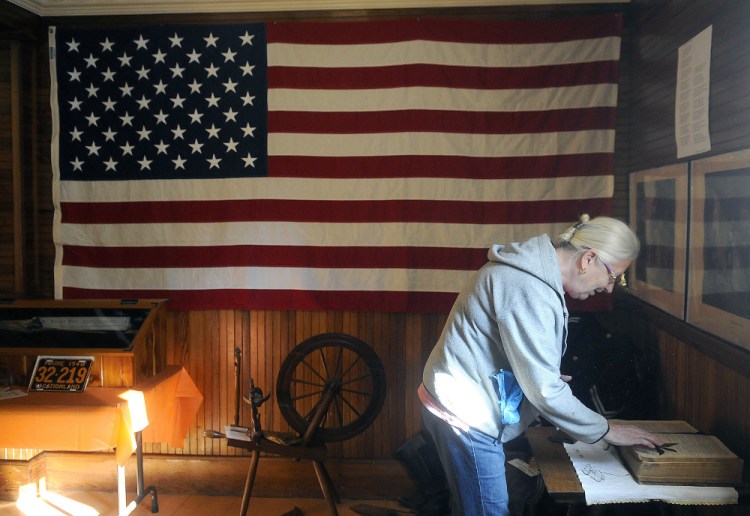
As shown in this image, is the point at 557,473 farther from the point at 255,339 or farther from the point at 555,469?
the point at 255,339

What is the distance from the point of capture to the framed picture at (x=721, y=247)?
216 cm

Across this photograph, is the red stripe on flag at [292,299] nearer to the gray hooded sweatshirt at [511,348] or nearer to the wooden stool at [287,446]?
the wooden stool at [287,446]

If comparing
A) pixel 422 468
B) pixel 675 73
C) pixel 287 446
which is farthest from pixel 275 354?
pixel 675 73

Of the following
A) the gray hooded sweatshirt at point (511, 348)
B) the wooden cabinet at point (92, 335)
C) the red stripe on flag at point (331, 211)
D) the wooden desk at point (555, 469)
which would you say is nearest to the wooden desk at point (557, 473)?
the wooden desk at point (555, 469)

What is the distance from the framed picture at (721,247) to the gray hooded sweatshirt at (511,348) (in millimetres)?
650

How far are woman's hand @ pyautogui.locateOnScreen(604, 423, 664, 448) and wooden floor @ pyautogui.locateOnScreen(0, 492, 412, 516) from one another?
1.84m

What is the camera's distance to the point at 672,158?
294 cm

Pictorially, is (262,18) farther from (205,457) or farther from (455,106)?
(205,457)

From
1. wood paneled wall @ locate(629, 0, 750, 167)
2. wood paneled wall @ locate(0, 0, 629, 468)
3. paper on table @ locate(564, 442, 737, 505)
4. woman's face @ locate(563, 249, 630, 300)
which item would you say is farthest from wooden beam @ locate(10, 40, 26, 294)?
A: wood paneled wall @ locate(629, 0, 750, 167)

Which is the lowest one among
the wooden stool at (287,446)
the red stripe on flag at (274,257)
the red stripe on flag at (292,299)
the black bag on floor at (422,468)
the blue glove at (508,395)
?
the black bag on floor at (422,468)

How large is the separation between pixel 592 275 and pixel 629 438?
0.55m

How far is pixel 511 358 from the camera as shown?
1.95 m

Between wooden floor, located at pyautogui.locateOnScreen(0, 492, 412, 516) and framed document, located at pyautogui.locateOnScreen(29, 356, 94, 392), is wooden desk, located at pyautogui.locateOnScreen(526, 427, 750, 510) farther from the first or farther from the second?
framed document, located at pyautogui.locateOnScreen(29, 356, 94, 392)

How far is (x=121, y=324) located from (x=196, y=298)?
44 centimetres
